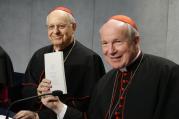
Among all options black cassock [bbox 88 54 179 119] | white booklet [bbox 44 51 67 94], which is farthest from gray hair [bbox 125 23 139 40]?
white booklet [bbox 44 51 67 94]

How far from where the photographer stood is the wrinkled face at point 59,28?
401cm

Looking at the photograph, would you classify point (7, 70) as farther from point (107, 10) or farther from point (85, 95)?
point (107, 10)

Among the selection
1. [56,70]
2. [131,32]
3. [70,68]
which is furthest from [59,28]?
[131,32]

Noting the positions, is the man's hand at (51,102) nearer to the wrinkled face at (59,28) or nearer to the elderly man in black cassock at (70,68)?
the elderly man in black cassock at (70,68)

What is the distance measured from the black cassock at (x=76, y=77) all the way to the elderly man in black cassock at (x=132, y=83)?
43 cm

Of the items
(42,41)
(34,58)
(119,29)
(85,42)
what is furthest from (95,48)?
(119,29)

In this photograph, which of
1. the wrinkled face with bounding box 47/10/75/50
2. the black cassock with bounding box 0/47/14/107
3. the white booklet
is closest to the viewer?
the white booklet

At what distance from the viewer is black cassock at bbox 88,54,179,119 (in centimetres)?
304

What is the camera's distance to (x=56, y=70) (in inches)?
130

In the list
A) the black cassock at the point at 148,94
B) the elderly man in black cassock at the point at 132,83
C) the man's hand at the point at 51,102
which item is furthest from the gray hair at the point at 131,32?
the man's hand at the point at 51,102

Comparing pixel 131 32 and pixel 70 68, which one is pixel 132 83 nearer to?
pixel 131 32

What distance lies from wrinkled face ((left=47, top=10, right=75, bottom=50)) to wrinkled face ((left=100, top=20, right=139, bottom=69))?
924 millimetres

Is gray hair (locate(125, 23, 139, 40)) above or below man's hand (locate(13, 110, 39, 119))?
above

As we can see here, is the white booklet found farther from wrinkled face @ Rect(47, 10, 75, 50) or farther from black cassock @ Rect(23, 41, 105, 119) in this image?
wrinkled face @ Rect(47, 10, 75, 50)
